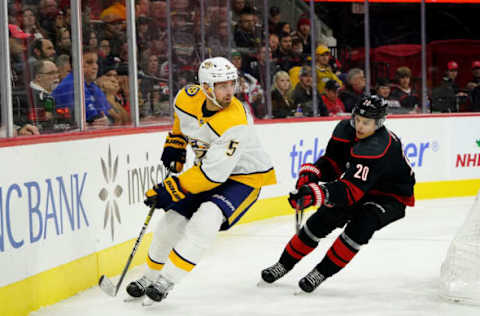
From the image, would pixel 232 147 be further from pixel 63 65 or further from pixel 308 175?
pixel 63 65

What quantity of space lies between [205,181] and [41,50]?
1.25 m

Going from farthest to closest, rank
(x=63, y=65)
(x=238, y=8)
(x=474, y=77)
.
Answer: (x=474, y=77) < (x=238, y=8) < (x=63, y=65)

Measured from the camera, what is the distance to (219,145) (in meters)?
Answer: 4.18

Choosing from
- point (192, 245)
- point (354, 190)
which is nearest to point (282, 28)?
point (354, 190)

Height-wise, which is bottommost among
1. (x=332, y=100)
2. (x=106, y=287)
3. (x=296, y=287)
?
(x=296, y=287)

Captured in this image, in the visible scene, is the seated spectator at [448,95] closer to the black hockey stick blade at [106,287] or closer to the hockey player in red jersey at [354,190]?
the hockey player in red jersey at [354,190]

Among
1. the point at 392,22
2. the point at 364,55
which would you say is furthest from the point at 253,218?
the point at 392,22

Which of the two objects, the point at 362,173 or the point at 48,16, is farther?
the point at 48,16

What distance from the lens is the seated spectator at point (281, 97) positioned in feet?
27.1

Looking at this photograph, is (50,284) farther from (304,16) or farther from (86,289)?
(304,16)

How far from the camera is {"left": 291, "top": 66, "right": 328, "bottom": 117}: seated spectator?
8430 millimetres

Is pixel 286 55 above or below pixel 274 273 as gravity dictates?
above

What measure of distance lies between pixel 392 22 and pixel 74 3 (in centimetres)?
506

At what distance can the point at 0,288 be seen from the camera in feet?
12.7
